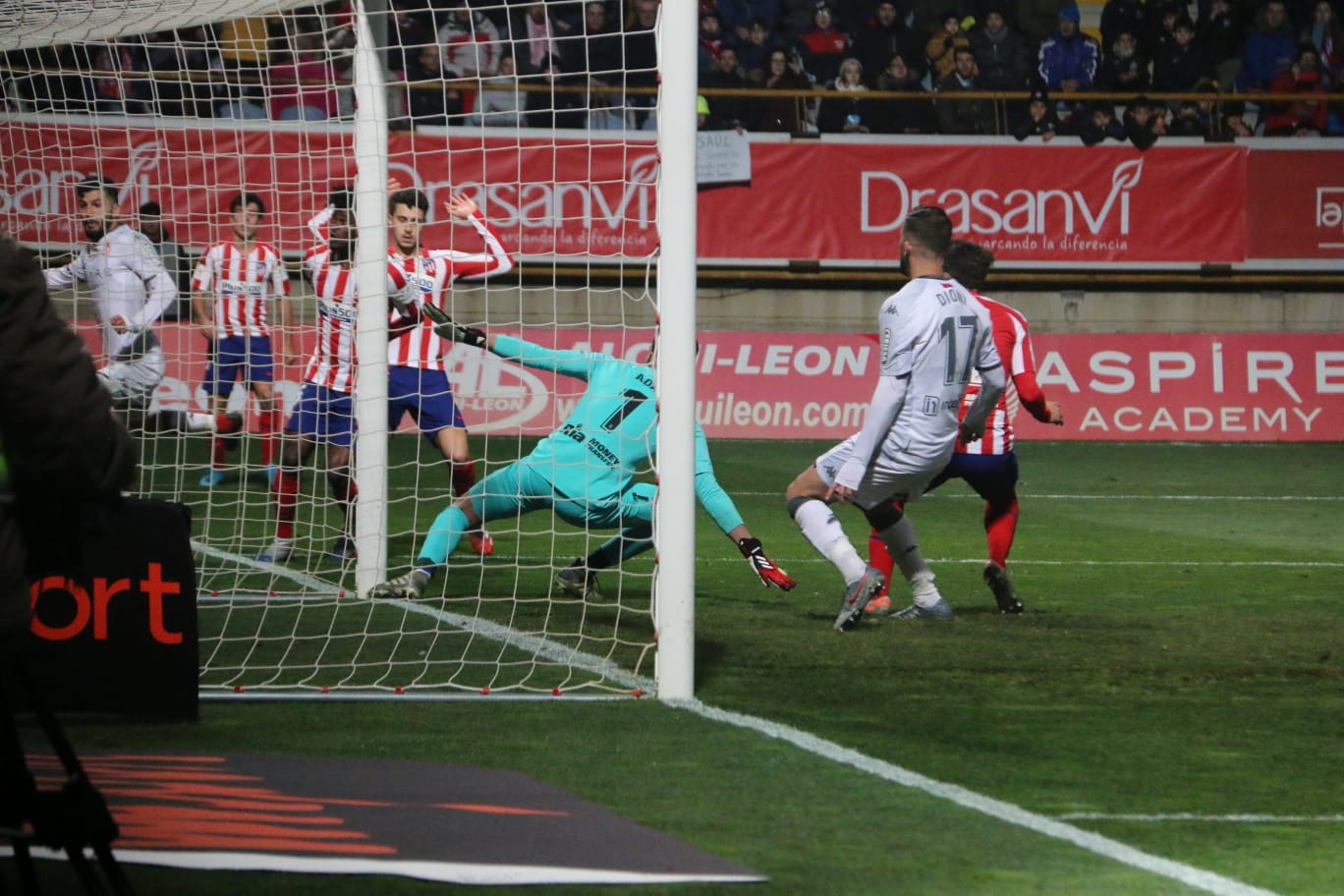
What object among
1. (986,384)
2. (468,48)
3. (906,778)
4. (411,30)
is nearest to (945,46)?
(468,48)

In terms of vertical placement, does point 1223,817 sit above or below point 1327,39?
below

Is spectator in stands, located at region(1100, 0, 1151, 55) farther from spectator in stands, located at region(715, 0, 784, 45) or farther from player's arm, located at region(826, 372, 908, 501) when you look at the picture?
player's arm, located at region(826, 372, 908, 501)

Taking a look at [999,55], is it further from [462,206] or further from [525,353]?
[525,353]

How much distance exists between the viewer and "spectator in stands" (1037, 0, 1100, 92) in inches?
861

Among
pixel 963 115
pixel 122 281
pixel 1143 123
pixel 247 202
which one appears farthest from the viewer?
pixel 963 115

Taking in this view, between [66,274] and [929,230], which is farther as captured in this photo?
[66,274]

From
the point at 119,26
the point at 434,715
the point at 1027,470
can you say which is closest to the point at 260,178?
the point at 1027,470

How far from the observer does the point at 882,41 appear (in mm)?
21812

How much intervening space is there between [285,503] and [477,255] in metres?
1.96

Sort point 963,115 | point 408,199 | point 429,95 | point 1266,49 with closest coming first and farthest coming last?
point 408,199 < point 429,95 < point 963,115 < point 1266,49

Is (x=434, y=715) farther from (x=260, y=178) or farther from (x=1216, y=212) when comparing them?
(x=1216, y=212)

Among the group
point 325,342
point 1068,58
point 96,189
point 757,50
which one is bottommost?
point 325,342

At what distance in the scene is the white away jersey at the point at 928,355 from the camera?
7.92 meters

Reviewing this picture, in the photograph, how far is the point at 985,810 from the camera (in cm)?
497
